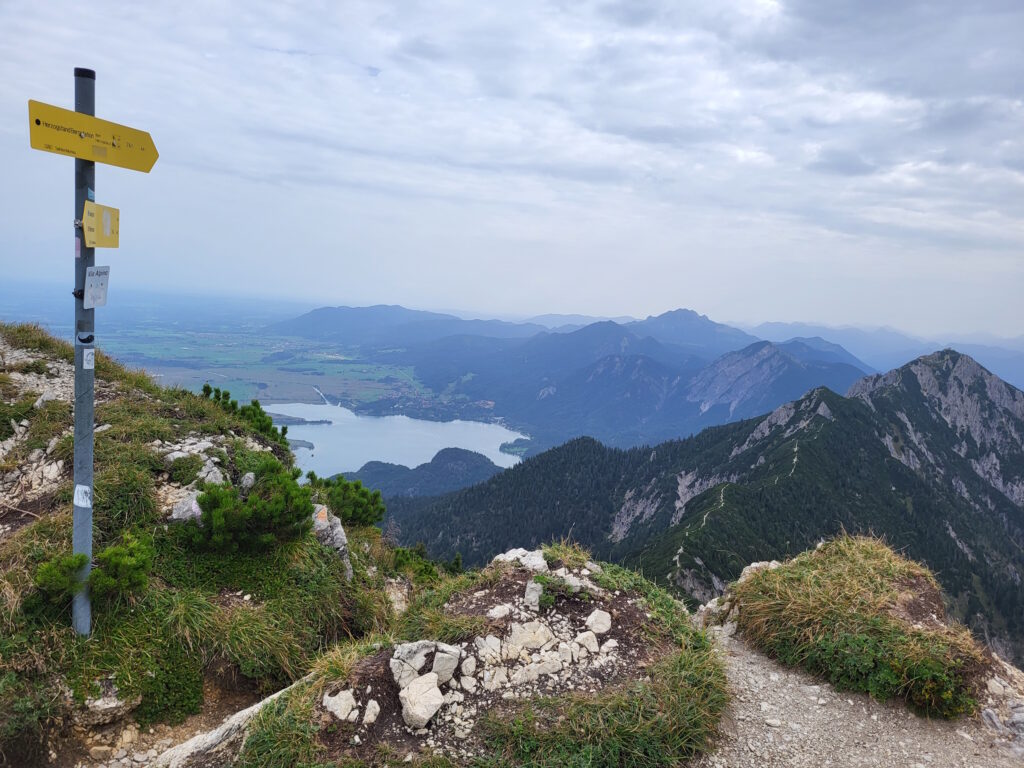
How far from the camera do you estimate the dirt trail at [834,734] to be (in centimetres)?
545

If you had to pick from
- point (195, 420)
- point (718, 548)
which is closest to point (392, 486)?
point (718, 548)

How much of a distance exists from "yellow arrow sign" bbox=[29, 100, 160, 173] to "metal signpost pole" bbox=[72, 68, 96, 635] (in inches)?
6.4

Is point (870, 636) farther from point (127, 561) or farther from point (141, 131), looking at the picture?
point (141, 131)

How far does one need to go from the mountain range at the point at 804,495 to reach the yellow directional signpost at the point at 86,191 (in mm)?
69327

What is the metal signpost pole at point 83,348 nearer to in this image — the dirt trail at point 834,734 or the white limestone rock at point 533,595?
the white limestone rock at point 533,595

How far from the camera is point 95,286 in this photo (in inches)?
207

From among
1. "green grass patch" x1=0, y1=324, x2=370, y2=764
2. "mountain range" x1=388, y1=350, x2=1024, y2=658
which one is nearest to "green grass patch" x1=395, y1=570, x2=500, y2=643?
"green grass patch" x1=0, y1=324, x2=370, y2=764

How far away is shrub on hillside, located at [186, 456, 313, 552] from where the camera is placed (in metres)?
7.94

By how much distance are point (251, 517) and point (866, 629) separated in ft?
28.3

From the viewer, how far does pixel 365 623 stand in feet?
27.8

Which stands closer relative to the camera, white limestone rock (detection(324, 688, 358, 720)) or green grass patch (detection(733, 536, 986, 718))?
white limestone rock (detection(324, 688, 358, 720))

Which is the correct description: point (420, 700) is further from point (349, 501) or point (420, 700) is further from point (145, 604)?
point (349, 501)

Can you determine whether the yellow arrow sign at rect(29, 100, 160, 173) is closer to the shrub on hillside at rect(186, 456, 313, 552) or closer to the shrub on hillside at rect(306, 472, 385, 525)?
the shrub on hillside at rect(186, 456, 313, 552)

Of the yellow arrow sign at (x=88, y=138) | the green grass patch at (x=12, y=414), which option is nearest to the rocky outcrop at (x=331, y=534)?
the green grass patch at (x=12, y=414)
